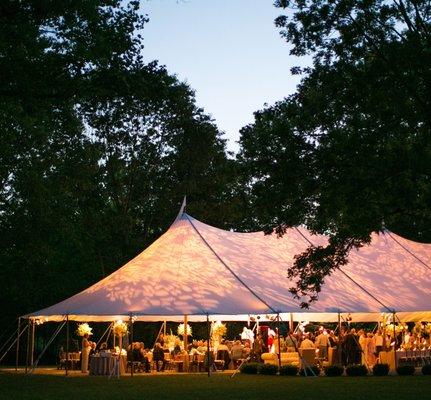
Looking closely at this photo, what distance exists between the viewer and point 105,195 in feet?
113

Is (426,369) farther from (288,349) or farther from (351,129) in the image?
(351,129)

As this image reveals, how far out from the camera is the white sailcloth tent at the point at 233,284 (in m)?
19.8

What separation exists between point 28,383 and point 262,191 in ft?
21.5

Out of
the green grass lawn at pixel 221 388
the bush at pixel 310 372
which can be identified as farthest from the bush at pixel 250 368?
the bush at pixel 310 372

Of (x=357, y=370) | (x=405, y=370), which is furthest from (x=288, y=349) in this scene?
(x=405, y=370)

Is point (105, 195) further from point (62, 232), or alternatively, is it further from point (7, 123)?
point (7, 123)

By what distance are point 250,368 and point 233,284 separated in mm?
2154

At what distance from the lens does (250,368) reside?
2097cm

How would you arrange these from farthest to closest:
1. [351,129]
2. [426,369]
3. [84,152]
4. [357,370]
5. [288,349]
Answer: [84,152] → [288,349] → [426,369] → [357,370] → [351,129]

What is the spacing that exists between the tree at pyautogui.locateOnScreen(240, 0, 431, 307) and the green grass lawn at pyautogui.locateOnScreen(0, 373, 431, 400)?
10.0ft

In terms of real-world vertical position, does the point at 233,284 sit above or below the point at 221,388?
above

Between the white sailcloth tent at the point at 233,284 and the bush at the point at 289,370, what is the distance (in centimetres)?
126

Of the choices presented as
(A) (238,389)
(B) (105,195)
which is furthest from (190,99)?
(A) (238,389)

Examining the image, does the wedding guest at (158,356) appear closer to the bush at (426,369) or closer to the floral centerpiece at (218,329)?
the floral centerpiece at (218,329)
